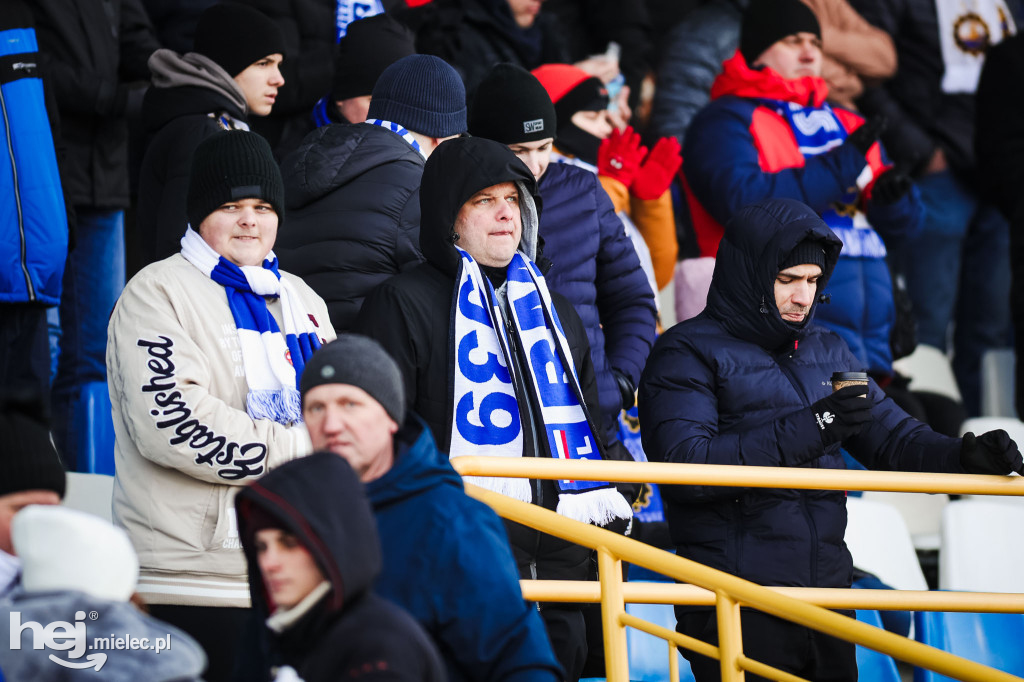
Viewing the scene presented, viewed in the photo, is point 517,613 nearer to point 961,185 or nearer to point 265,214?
point 265,214

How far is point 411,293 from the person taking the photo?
3.94 meters

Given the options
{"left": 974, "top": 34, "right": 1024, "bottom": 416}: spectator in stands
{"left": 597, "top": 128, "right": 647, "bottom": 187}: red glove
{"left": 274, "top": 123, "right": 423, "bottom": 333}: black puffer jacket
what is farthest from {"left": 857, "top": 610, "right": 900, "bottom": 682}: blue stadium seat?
{"left": 974, "top": 34, "right": 1024, "bottom": 416}: spectator in stands

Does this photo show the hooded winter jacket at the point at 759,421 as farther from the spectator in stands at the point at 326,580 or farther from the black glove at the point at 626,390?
the spectator in stands at the point at 326,580

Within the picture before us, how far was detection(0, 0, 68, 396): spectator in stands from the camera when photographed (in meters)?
4.72

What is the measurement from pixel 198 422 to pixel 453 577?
3.57 ft

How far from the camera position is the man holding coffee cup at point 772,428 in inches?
152

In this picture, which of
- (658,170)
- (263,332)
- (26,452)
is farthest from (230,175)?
(658,170)

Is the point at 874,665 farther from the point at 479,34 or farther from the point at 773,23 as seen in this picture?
the point at 479,34

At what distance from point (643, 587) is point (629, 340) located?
1.50m

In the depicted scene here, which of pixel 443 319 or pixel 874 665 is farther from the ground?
pixel 443 319

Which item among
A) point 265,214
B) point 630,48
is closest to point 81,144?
point 265,214

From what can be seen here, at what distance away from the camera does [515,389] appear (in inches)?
155

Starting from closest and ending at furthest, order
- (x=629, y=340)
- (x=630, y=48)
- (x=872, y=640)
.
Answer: (x=872, y=640) → (x=629, y=340) → (x=630, y=48)

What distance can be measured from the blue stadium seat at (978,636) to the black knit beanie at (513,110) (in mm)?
2247
